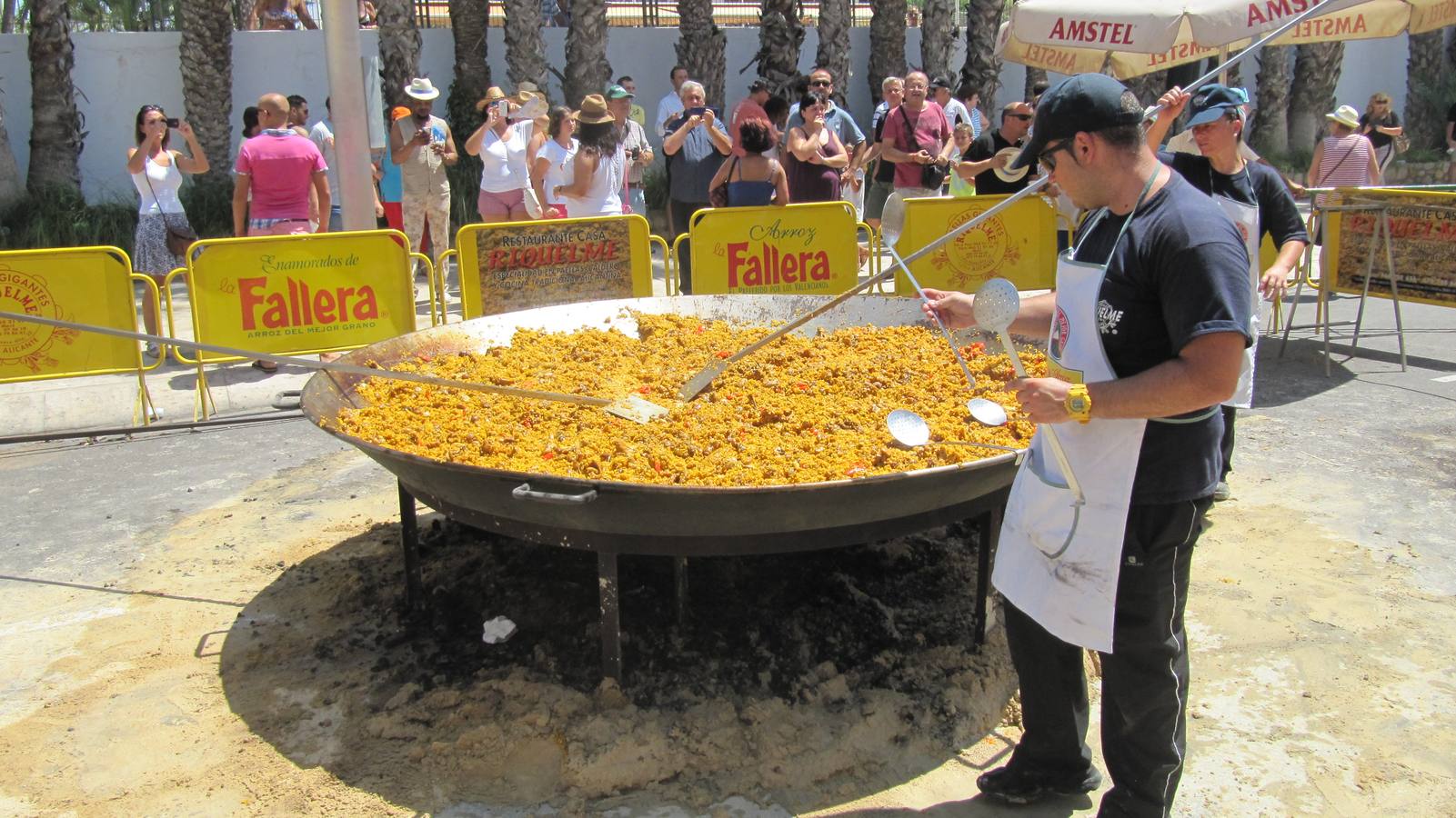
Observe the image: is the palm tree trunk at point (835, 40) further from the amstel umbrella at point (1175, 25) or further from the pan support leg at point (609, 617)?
the pan support leg at point (609, 617)

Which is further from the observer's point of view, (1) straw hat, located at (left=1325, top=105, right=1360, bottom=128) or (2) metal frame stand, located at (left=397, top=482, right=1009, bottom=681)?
(1) straw hat, located at (left=1325, top=105, right=1360, bottom=128)

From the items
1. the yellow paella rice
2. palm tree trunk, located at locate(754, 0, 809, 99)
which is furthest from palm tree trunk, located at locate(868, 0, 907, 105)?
the yellow paella rice

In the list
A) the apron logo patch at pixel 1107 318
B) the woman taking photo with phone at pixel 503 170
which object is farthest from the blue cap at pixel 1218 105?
the woman taking photo with phone at pixel 503 170

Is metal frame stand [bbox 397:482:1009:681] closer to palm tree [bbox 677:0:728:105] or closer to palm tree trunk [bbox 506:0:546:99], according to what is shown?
palm tree trunk [bbox 506:0:546:99]

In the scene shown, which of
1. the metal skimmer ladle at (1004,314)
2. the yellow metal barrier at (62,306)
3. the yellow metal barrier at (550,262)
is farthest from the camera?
the yellow metal barrier at (550,262)

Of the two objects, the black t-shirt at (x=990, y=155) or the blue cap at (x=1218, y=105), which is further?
the black t-shirt at (x=990, y=155)

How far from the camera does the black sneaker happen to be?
10.8 ft

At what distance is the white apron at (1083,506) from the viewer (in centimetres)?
272

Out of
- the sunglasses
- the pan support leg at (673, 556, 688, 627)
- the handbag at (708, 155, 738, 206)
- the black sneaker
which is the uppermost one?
the sunglasses

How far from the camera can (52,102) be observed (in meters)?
13.0

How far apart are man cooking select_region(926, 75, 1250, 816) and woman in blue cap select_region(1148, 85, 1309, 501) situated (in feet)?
7.43

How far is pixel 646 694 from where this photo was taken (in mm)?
3758

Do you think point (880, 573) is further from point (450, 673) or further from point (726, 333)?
point (450, 673)

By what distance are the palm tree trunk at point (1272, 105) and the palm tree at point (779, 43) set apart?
8422 mm
